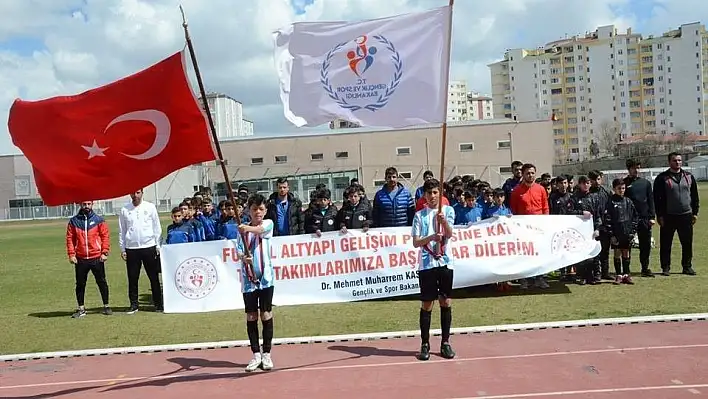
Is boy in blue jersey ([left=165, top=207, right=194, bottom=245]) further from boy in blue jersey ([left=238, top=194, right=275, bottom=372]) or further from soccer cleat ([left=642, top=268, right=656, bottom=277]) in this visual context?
soccer cleat ([left=642, top=268, right=656, bottom=277])

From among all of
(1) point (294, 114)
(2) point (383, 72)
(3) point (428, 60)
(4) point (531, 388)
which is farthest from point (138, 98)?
(4) point (531, 388)

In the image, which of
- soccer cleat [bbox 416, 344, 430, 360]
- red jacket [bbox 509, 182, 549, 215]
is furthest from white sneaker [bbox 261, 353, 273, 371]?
red jacket [bbox 509, 182, 549, 215]

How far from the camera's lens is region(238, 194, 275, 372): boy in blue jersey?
23.0 feet

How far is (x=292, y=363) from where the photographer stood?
7.41 m

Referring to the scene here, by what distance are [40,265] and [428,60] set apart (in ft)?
55.1

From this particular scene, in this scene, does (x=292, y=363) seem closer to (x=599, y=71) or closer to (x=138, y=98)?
(x=138, y=98)

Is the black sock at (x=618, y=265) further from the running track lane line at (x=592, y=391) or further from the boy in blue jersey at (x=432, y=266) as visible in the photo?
the running track lane line at (x=592, y=391)

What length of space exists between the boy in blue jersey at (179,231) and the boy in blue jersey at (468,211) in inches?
168

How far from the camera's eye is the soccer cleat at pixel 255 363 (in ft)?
23.3

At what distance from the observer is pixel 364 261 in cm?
1068

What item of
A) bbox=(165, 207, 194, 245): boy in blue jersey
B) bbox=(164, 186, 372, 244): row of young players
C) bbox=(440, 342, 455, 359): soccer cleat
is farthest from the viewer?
bbox=(165, 207, 194, 245): boy in blue jersey

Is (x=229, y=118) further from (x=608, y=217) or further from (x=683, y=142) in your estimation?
(x=608, y=217)

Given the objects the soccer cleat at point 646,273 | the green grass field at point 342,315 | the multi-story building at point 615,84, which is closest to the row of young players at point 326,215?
the green grass field at point 342,315

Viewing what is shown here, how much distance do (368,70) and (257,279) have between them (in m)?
2.37
